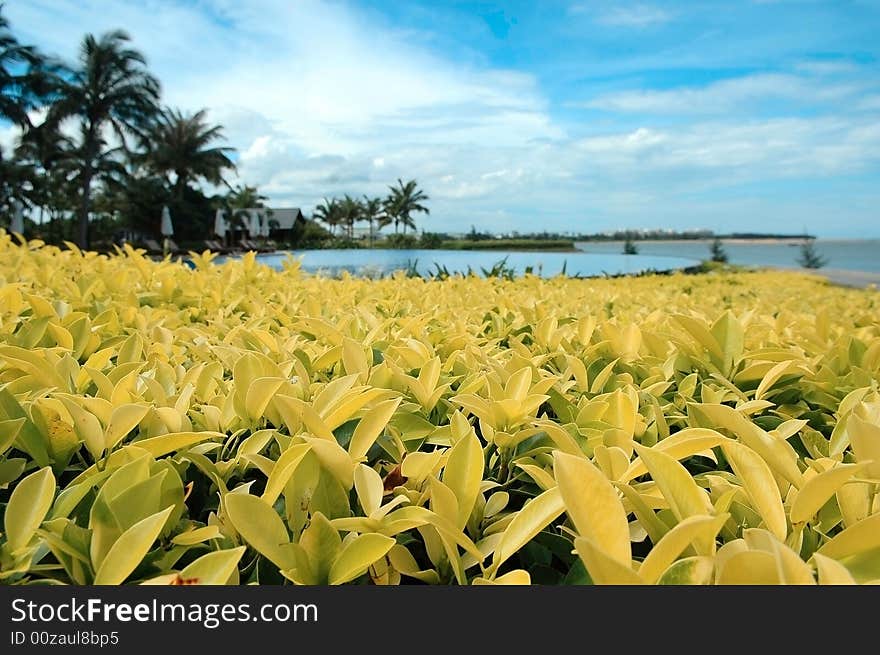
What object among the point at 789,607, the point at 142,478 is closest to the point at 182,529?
the point at 142,478

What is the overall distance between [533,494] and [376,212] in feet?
192

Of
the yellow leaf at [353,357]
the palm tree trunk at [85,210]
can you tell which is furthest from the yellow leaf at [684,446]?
the palm tree trunk at [85,210]

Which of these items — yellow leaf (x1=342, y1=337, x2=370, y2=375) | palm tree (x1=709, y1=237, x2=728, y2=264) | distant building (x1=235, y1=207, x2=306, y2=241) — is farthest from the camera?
distant building (x1=235, y1=207, x2=306, y2=241)

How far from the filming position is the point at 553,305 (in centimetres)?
277

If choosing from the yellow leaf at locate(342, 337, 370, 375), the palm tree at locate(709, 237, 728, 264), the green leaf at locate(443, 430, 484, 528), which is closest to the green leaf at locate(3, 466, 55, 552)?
the green leaf at locate(443, 430, 484, 528)

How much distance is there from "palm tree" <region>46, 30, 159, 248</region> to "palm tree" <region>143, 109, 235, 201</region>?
5478mm

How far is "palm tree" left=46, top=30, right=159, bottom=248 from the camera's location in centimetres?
3359

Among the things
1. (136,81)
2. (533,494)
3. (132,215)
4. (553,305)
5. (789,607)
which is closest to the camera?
(789,607)

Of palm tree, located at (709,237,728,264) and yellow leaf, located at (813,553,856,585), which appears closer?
yellow leaf, located at (813,553,856,585)

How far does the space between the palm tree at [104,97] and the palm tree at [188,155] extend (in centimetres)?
548

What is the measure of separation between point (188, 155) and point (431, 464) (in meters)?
47.0

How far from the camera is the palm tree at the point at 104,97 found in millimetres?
33594

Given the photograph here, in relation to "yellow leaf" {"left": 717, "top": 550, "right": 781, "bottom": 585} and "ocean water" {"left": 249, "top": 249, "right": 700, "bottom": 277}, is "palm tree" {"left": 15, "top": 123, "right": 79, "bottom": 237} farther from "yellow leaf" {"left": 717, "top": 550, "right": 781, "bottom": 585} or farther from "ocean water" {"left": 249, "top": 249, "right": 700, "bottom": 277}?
"yellow leaf" {"left": 717, "top": 550, "right": 781, "bottom": 585}

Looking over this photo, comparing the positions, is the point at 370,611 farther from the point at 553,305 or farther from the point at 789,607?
the point at 553,305
